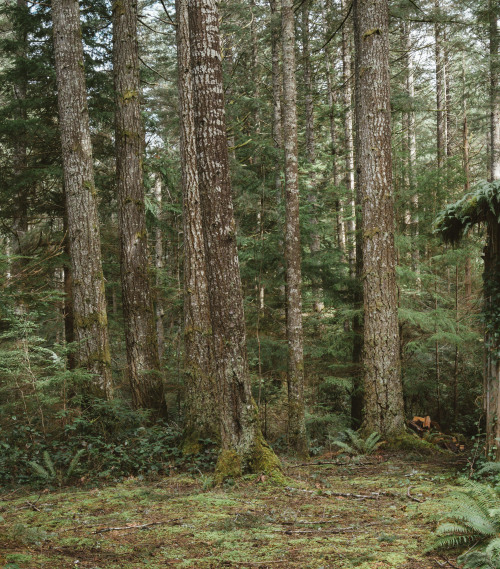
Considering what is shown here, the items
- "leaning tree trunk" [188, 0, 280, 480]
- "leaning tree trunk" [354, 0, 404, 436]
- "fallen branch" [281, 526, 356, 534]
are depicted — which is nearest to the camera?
"fallen branch" [281, 526, 356, 534]

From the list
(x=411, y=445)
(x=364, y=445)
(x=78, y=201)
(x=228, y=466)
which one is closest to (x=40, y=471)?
(x=228, y=466)

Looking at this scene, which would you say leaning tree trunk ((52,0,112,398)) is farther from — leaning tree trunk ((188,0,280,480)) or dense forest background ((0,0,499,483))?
leaning tree trunk ((188,0,280,480))

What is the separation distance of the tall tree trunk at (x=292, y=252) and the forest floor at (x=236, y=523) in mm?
2976

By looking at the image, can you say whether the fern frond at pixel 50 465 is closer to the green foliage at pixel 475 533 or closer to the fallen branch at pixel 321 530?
the fallen branch at pixel 321 530

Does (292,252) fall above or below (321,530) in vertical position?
above

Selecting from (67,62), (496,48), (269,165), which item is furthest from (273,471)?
(496,48)

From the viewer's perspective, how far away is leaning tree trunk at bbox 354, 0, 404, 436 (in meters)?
8.45

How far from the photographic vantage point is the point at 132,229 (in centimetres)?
1036

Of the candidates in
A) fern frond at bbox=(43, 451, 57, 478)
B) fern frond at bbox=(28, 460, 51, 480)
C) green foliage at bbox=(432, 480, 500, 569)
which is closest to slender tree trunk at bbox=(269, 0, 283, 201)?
fern frond at bbox=(43, 451, 57, 478)

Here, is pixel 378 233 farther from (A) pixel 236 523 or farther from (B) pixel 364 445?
(A) pixel 236 523

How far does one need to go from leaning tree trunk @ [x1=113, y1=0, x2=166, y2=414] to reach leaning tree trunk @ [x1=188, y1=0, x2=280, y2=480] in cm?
449

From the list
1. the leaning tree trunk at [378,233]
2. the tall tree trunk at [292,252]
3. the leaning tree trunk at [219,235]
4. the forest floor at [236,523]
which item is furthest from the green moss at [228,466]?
the tall tree trunk at [292,252]

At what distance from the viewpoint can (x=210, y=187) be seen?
19.9ft

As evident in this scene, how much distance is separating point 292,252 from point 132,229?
3.76 m
